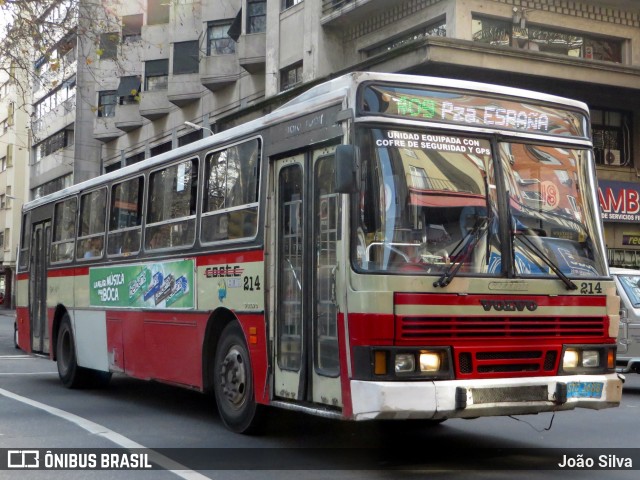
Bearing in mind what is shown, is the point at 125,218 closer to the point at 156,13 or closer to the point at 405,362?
A: the point at 405,362

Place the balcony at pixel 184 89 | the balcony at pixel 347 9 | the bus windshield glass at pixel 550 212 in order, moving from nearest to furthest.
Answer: the bus windshield glass at pixel 550 212 → the balcony at pixel 347 9 → the balcony at pixel 184 89

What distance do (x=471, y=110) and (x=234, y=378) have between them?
3.55 meters

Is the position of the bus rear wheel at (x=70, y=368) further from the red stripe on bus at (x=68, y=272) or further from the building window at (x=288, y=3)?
the building window at (x=288, y=3)

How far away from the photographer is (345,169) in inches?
291

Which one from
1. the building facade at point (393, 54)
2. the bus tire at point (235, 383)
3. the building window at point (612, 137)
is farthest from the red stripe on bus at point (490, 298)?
the building window at point (612, 137)

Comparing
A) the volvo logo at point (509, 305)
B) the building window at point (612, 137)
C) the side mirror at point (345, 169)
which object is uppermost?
the building window at point (612, 137)

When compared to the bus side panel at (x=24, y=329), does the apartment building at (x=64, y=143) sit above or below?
above

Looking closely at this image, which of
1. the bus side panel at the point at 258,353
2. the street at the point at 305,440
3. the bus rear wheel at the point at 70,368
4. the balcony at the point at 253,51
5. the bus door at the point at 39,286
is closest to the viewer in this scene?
the street at the point at 305,440

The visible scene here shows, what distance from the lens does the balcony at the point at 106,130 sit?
48938 millimetres

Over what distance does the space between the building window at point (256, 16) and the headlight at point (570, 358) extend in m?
29.1

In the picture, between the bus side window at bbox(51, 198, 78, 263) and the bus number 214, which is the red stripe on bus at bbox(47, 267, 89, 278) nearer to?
the bus side window at bbox(51, 198, 78, 263)

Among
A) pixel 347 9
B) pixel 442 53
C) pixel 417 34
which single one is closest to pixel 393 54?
pixel 442 53

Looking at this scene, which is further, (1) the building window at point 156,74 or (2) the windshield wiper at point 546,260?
(1) the building window at point 156,74

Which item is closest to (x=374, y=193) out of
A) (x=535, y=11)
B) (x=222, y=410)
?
(x=222, y=410)
